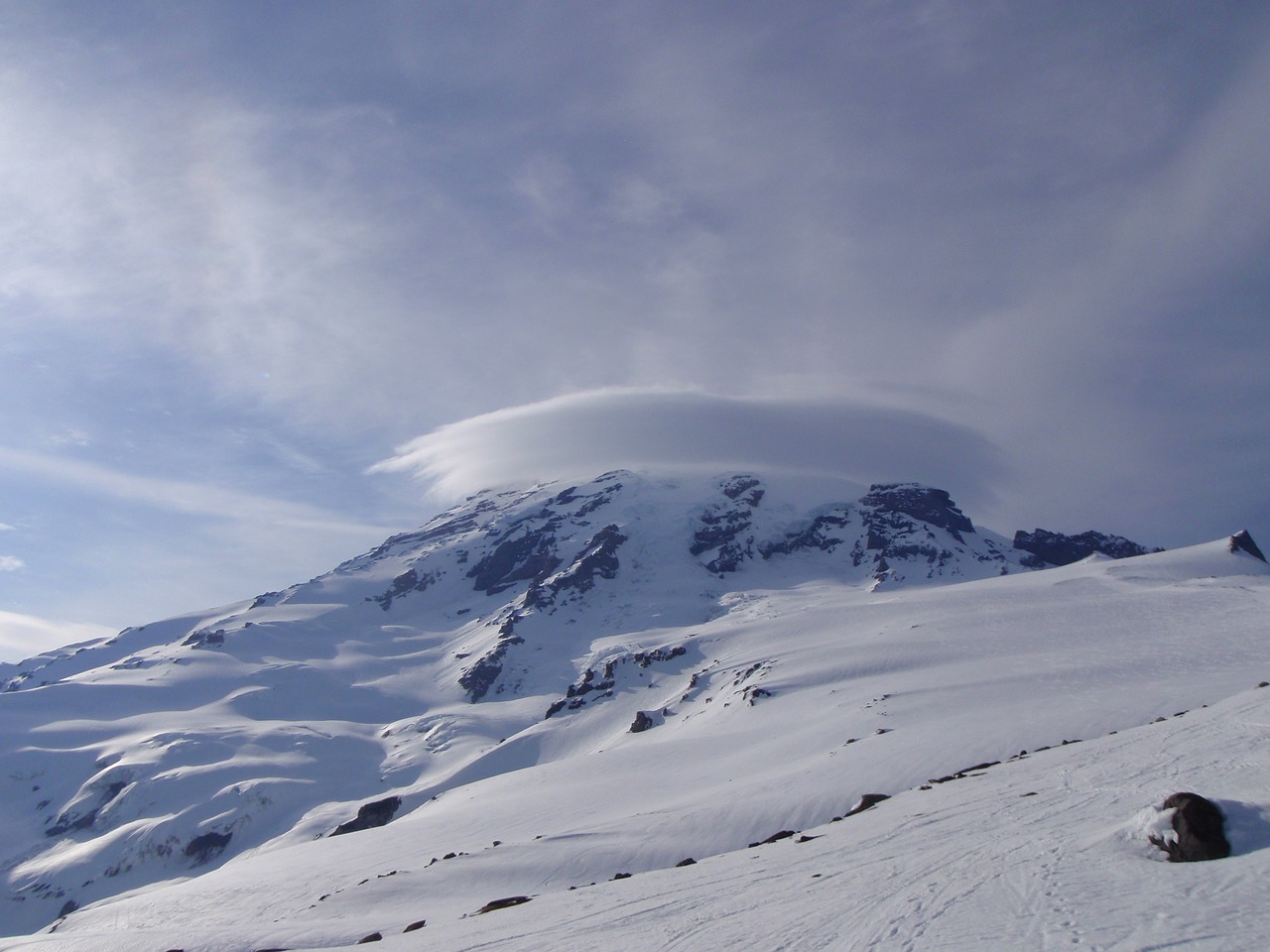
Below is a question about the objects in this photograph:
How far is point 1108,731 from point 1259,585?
2846 inches

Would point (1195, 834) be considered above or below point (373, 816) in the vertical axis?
above

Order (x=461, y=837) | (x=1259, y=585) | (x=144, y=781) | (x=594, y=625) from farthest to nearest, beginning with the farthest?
1. (x=594, y=625)
2. (x=144, y=781)
3. (x=1259, y=585)
4. (x=461, y=837)

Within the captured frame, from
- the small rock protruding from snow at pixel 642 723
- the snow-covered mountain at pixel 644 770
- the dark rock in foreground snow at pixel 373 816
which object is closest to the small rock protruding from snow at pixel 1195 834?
the snow-covered mountain at pixel 644 770

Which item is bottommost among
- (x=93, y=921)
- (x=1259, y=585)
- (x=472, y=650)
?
(x=93, y=921)

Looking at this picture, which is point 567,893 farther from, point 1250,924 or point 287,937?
point 1250,924

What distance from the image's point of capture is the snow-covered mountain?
777 inches

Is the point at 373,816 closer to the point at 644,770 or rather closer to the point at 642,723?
the point at 642,723

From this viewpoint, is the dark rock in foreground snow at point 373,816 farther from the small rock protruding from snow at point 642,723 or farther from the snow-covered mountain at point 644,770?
the small rock protruding from snow at point 642,723

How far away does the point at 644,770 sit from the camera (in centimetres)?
5888

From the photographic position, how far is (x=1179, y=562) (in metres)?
114

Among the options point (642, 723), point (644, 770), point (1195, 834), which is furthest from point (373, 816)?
point (1195, 834)

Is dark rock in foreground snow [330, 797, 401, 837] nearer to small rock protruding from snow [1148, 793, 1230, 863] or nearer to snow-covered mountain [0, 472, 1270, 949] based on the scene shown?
snow-covered mountain [0, 472, 1270, 949]

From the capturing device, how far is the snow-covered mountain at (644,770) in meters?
19.7

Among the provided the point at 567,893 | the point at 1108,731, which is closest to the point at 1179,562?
the point at 1108,731
